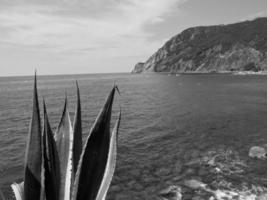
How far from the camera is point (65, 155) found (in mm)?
2215

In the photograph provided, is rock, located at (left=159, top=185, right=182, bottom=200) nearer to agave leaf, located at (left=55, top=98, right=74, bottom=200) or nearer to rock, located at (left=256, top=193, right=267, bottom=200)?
rock, located at (left=256, top=193, right=267, bottom=200)

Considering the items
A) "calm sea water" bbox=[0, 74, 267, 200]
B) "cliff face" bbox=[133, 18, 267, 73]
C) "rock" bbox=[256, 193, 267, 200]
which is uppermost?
"cliff face" bbox=[133, 18, 267, 73]

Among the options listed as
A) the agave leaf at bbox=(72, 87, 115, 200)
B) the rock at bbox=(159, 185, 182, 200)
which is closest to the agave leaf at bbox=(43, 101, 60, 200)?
the agave leaf at bbox=(72, 87, 115, 200)

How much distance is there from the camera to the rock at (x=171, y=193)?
9.38m

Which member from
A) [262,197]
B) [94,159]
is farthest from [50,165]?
[262,197]

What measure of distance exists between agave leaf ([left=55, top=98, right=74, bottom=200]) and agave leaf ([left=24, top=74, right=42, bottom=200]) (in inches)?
9.7

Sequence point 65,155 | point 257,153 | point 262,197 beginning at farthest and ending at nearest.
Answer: point 257,153, point 262,197, point 65,155

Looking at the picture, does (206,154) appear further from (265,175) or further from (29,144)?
(29,144)

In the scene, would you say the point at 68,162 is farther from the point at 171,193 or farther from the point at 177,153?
the point at 177,153

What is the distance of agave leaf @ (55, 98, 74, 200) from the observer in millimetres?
2045

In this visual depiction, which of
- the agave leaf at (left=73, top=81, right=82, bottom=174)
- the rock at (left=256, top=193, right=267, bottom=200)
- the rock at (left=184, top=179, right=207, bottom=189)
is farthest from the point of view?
the rock at (left=184, top=179, right=207, bottom=189)

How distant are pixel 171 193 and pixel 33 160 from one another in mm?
8770

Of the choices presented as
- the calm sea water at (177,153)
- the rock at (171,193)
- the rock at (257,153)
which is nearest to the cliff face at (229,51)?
the calm sea water at (177,153)

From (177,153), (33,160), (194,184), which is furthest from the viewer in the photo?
(177,153)
